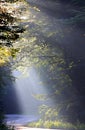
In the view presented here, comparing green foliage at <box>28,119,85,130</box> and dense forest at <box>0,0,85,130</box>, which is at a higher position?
dense forest at <box>0,0,85,130</box>

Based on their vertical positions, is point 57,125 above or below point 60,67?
below

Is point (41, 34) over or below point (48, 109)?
over

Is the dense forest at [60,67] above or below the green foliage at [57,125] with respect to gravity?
above

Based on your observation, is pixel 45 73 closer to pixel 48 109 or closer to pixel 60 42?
pixel 48 109

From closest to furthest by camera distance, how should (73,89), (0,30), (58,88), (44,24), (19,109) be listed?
(0,30) → (44,24) → (73,89) → (58,88) → (19,109)

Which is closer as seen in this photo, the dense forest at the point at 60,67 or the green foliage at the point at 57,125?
the green foliage at the point at 57,125

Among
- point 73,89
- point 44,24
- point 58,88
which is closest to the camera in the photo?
point 44,24

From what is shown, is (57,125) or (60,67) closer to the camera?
(57,125)

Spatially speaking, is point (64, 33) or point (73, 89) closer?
point (64, 33)

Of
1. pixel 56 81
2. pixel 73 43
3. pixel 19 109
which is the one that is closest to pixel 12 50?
pixel 73 43

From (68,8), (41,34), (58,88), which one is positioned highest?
(68,8)

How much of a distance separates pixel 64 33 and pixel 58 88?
597 centimetres

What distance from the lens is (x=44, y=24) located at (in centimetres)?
2442

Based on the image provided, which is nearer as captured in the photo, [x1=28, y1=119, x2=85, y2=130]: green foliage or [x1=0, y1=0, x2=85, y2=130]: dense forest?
[x1=28, y1=119, x2=85, y2=130]: green foliage
